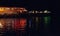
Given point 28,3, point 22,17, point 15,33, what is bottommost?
point 15,33

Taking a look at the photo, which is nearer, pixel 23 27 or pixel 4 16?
pixel 23 27

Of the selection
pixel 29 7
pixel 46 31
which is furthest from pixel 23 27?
pixel 29 7

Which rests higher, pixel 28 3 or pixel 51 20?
pixel 28 3

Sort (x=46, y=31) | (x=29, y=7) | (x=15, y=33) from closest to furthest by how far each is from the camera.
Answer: (x=15, y=33) < (x=46, y=31) < (x=29, y=7)

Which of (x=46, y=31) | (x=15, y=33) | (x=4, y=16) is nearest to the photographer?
(x=15, y=33)

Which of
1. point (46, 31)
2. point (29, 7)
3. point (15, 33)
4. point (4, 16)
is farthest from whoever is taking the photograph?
point (29, 7)

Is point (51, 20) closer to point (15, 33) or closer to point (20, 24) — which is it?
point (20, 24)

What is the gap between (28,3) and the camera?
11.1 metres

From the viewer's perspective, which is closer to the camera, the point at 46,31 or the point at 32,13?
the point at 46,31

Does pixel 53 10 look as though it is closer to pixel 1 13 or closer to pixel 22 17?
pixel 22 17

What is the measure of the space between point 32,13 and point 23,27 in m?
1.40

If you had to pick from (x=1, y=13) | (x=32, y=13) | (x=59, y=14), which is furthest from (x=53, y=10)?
(x=1, y=13)

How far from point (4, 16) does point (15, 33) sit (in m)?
1.94

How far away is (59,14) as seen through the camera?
448 inches
